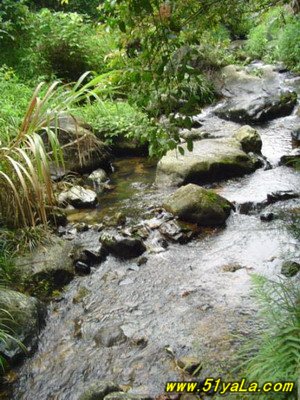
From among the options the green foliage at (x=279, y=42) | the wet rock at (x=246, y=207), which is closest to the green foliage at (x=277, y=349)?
the wet rock at (x=246, y=207)

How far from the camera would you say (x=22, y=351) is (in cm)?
295

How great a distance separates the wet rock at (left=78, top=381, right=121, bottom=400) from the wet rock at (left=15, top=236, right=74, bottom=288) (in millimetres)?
1459

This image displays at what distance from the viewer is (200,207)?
4707mm

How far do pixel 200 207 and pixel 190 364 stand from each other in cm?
234

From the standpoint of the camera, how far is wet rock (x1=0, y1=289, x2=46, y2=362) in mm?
2929

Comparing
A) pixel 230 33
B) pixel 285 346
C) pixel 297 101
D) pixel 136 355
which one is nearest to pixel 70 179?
pixel 136 355

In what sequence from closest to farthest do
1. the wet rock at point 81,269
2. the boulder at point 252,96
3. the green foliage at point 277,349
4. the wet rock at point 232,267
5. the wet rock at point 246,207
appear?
the green foliage at point 277,349, the wet rock at point 232,267, the wet rock at point 81,269, the wet rock at point 246,207, the boulder at point 252,96

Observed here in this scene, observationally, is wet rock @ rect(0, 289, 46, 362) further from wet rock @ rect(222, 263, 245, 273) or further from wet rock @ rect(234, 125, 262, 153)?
wet rock @ rect(234, 125, 262, 153)

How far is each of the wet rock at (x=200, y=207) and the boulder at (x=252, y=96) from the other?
4466 millimetres

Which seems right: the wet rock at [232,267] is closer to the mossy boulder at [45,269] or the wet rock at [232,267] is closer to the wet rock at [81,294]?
the wet rock at [81,294]

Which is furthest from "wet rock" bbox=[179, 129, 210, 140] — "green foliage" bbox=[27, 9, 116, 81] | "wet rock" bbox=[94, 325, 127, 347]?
"wet rock" bbox=[94, 325, 127, 347]

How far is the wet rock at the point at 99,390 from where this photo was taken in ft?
7.79

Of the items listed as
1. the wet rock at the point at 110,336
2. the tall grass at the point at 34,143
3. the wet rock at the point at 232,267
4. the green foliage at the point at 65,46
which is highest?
the green foliage at the point at 65,46

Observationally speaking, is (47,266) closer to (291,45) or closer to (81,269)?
(81,269)
